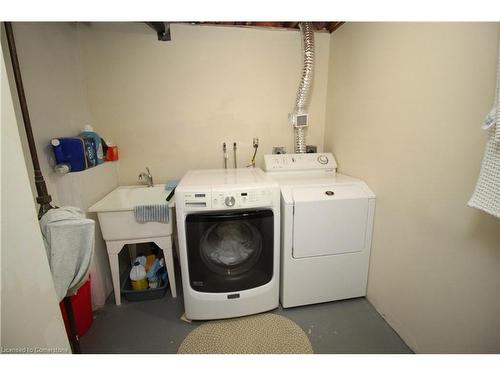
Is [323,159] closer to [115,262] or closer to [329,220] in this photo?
[329,220]

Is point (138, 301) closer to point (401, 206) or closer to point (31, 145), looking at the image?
point (31, 145)

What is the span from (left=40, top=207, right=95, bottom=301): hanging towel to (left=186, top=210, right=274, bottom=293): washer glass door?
53 centimetres

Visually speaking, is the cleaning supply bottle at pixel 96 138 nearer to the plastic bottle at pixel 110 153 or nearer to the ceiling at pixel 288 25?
the plastic bottle at pixel 110 153

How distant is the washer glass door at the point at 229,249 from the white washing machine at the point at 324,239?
15 centimetres

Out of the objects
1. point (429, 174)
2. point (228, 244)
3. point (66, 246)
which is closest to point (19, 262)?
point (66, 246)

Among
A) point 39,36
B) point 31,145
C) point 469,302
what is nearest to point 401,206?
point 469,302

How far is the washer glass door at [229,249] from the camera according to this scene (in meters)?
1.37

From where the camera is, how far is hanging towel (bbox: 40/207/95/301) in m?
0.86

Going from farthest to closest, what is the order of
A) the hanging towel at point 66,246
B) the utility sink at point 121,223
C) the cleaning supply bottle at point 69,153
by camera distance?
the utility sink at point 121,223 → the cleaning supply bottle at point 69,153 → the hanging towel at point 66,246

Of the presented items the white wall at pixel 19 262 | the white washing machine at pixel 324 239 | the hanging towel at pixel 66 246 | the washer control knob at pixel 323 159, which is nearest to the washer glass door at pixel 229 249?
the white washing machine at pixel 324 239

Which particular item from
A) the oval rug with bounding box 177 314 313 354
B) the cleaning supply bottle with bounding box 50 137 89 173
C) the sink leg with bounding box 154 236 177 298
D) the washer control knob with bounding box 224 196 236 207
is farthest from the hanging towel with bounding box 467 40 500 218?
the cleaning supply bottle with bounding box 50 137 89 173

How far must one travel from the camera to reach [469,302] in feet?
3.31

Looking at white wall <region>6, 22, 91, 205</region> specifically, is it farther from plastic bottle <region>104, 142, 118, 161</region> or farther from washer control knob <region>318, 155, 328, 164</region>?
washer control knob <region>318, 155, 328, 164</region>

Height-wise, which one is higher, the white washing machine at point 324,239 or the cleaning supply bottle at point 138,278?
the white washing machine at point 324,239
